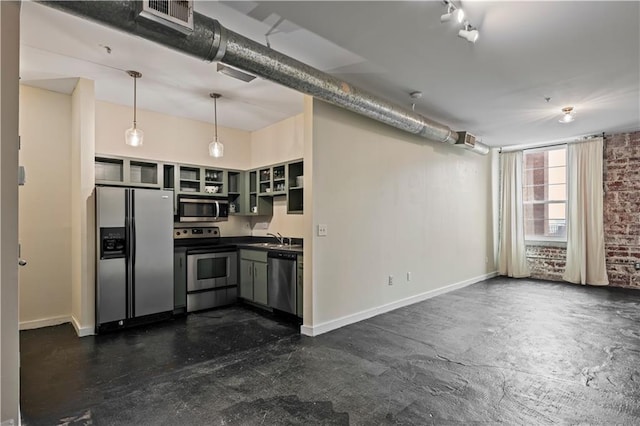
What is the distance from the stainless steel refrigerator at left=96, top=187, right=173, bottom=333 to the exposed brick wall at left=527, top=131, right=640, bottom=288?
24.6ft

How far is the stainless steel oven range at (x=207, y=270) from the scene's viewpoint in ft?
15.2

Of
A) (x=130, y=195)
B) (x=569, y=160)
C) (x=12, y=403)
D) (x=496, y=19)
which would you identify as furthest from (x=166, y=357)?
(x=569, y=160)

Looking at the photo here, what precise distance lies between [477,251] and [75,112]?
22.9ft

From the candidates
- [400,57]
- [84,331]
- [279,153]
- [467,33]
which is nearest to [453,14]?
[467,33]

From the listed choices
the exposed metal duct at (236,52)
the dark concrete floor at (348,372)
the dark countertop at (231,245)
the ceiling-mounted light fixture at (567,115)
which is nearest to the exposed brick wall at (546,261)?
the dark concrete floor at (348,372)

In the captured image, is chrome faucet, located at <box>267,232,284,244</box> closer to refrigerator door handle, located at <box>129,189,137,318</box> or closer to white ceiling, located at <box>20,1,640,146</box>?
white ceiling, located at <box>20,1,640,146</box>

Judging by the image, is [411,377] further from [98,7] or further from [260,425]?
[98,7]

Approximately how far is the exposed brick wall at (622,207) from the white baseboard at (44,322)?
8761 millimetres

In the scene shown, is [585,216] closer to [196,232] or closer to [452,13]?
[452,13]

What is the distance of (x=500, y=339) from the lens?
354cm

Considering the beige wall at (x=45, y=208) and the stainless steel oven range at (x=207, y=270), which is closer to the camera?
the beige wall at (x=45, y=208)

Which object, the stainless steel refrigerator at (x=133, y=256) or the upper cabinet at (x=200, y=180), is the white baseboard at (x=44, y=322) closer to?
the stainless steel refrigerator at (x=133, y=256)

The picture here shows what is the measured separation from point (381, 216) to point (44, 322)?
14.6ft

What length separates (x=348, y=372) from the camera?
9.14ft
